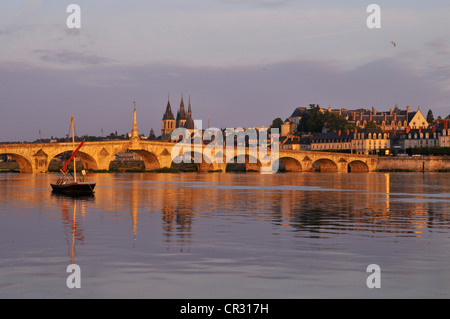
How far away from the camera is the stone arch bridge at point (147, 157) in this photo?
316ft

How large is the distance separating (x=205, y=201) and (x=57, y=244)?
19766 mm

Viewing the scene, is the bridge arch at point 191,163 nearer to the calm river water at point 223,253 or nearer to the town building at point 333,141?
Answer: the town building at point 333,141

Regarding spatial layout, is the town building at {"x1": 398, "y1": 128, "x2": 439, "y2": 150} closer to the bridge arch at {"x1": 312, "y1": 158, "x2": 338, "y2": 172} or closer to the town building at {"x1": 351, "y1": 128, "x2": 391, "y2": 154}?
the town building at {"x1": 351, "y1": 128, "x2": 391, "y2": 154}

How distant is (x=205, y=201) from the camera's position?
38.0 meters

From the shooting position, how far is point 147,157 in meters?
118

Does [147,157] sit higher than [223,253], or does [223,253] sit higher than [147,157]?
[147,157]

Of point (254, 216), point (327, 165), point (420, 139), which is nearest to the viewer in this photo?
point (254, 216)

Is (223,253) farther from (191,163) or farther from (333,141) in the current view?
(333,141)

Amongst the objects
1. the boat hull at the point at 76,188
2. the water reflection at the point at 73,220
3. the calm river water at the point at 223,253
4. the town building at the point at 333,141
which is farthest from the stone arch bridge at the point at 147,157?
the calm river water at the point at 223,253

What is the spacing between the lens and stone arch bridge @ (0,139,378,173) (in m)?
96.3

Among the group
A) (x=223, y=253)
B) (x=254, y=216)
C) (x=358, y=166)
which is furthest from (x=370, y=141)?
(x=223, y=253)

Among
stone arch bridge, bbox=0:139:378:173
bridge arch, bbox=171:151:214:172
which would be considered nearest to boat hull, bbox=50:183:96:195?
stone arch bridge, bbox=0:139:378:173
